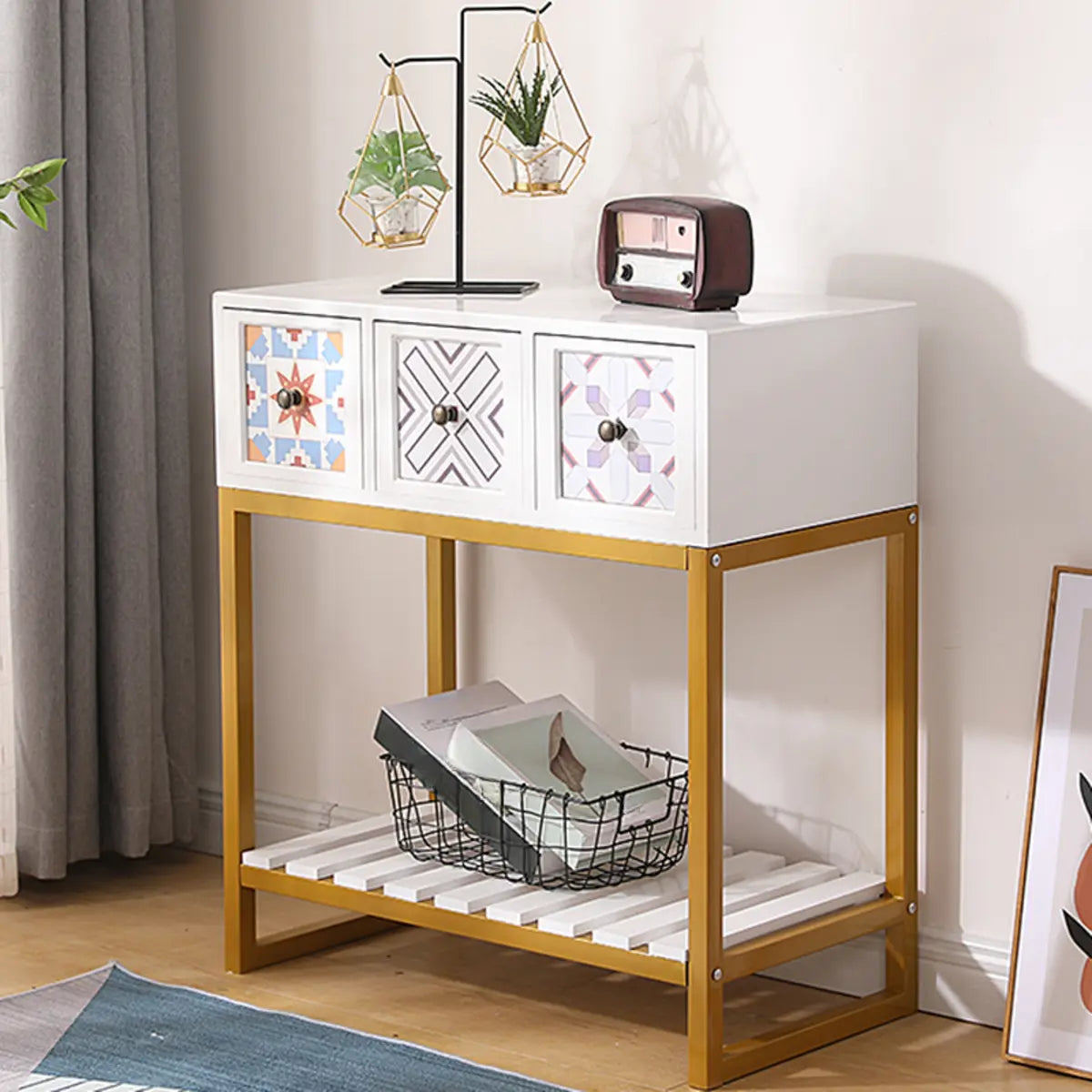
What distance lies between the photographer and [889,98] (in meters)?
2.40

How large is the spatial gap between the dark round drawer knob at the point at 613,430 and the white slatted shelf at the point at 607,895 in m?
0.55

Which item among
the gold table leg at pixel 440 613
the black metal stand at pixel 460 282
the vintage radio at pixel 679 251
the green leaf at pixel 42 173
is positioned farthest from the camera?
the gold table leg at pixel 440 613

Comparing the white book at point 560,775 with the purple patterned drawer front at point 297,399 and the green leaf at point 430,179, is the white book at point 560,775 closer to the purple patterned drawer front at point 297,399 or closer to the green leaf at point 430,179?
the purple patterned drawer front at point 297,399

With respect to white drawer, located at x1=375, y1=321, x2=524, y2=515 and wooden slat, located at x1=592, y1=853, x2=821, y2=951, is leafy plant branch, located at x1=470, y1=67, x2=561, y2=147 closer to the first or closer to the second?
white drawer, located at x1=375, y1=321, x2=524, y2=515

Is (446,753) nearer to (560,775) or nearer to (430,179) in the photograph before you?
(560,775)

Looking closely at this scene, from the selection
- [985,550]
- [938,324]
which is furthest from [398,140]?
[985,550]

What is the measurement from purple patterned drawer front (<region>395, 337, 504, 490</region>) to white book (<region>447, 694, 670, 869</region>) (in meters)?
0.35

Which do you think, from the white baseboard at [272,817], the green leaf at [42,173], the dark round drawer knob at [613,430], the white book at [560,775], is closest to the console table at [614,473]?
the dark round drawer knob at [613,430]

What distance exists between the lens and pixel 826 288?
2488mm

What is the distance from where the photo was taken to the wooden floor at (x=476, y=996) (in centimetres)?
231

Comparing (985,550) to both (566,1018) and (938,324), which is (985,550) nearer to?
(938,324)

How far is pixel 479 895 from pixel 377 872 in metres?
0.17

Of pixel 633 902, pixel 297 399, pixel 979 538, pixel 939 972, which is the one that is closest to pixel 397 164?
pixel 297 399

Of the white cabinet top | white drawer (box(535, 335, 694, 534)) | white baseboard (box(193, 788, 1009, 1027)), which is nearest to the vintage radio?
the white cabinet top
